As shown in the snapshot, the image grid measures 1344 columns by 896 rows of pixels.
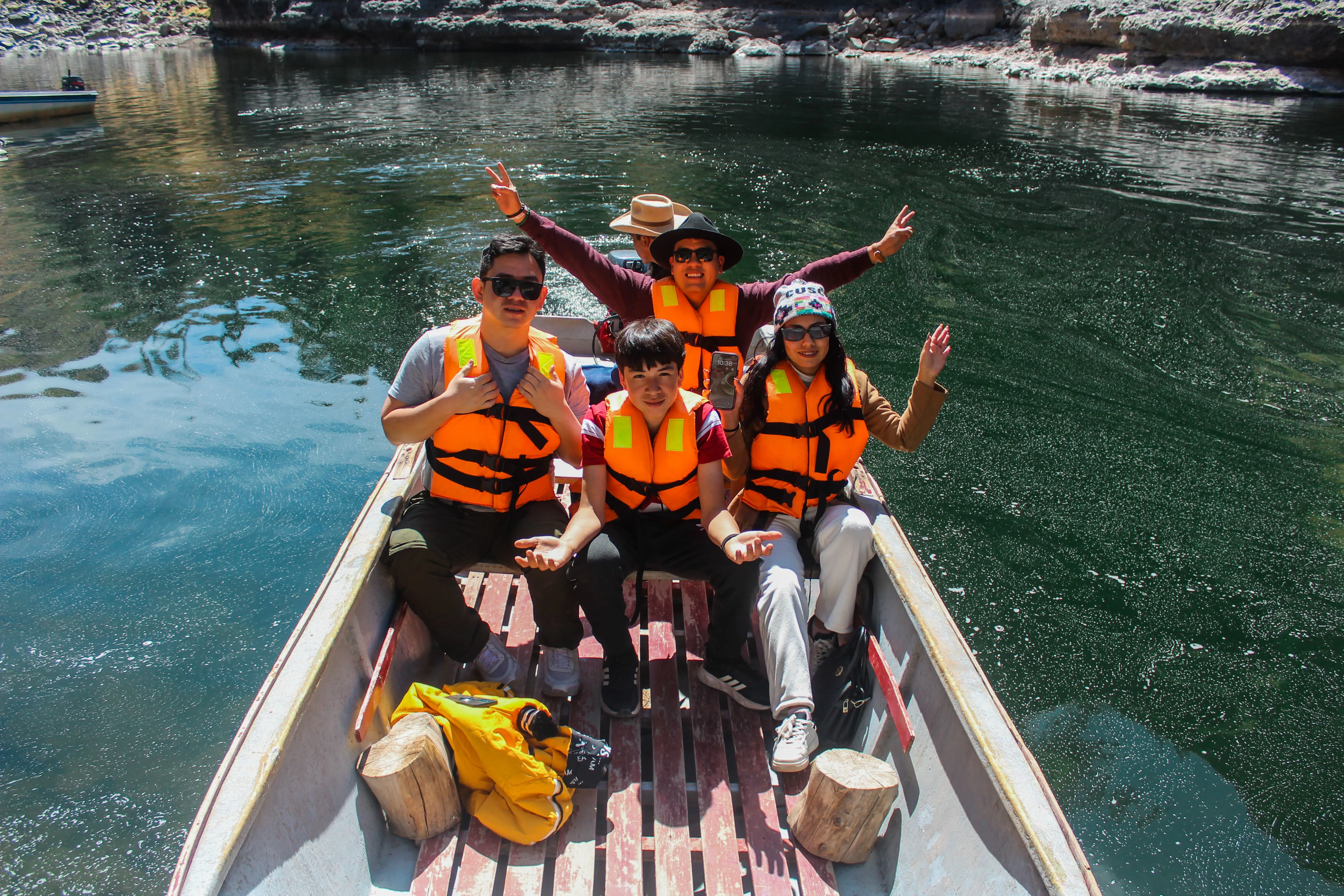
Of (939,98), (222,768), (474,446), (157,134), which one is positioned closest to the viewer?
(222,768)

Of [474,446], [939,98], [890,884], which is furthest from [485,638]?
[939,98]

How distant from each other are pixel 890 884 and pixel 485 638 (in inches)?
57.0

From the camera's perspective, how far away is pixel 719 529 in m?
2.54

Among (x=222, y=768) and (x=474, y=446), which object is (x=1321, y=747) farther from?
(x=222, y=768)

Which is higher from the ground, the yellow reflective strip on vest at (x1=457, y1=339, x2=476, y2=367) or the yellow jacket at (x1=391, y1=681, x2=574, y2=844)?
the yellow reflective strip on vest at (x1=457, y1=339, x2=476, y2=367)

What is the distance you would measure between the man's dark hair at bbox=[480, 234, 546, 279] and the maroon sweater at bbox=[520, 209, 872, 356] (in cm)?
97

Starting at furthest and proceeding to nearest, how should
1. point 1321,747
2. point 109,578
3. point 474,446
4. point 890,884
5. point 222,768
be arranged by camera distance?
point 109,578, point 1321,747, point 474,446, point 890,884, point 222,768

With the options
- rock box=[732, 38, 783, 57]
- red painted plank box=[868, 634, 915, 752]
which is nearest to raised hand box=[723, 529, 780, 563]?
red painted plank box=[868, 634, 915, 752]

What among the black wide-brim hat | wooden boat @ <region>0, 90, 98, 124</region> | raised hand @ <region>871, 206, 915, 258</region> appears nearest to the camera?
the black wide-brim hat

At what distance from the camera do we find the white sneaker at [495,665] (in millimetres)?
2797

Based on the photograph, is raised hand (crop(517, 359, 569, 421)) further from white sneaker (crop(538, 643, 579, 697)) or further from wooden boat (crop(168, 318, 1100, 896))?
white sneaker (crop(538, 643, 579, 697))

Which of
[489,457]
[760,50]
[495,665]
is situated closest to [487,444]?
[489,457]

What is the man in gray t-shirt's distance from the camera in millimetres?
2617

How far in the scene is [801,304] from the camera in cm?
273
